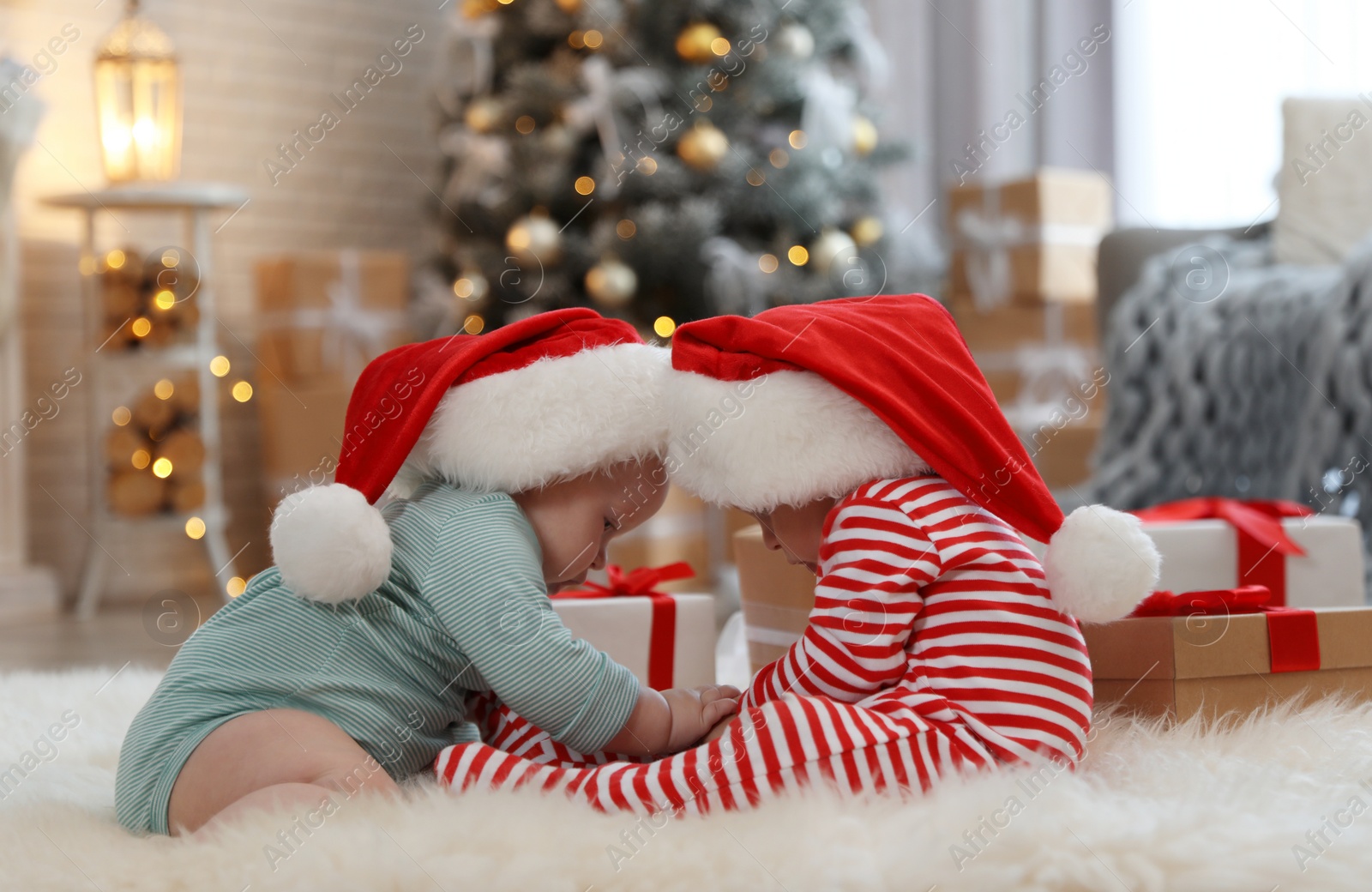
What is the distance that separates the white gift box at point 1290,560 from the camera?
3.82ft

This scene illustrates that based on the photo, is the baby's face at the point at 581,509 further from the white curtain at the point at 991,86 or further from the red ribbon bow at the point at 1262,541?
the white curtain at the point at 991,86

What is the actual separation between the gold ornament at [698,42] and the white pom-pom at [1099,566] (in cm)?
191

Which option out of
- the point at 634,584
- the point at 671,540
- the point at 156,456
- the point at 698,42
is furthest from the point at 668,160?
the point at 634,584

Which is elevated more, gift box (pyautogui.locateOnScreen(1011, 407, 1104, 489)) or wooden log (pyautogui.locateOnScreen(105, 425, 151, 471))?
wooden log (pyautogui.locateOnScreen(105, 425, 151, 471))

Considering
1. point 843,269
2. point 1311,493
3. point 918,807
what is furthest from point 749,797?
point 843,269

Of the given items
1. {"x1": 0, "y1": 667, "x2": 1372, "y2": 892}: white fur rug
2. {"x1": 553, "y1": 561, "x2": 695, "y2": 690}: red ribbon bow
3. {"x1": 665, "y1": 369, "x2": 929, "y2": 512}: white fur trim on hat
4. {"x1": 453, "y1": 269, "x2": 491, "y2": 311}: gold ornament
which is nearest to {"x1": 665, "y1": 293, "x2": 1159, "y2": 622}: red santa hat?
{"x1": 665, "y1": 369, "x2": 929, "y2": 512}: white fur trim on hat

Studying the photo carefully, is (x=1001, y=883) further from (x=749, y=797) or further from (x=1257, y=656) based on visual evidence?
(x=1257, y=656)

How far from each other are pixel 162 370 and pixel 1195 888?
262cm

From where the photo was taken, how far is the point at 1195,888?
0.62m

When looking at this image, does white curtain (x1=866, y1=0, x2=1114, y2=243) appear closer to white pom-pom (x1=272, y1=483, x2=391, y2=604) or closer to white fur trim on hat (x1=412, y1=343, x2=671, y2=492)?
white fur trim on hat (x1=412, y1=343, x2=671, y2=492)

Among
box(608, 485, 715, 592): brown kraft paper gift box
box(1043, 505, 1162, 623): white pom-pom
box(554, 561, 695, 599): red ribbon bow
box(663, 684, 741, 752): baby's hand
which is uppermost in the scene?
box(1043, 505, 1162, 623): white pom-pom

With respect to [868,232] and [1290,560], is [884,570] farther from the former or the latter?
[868,232]

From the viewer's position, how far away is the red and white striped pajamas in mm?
725

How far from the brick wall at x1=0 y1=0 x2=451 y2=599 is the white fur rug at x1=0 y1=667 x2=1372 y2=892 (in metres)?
1.80
